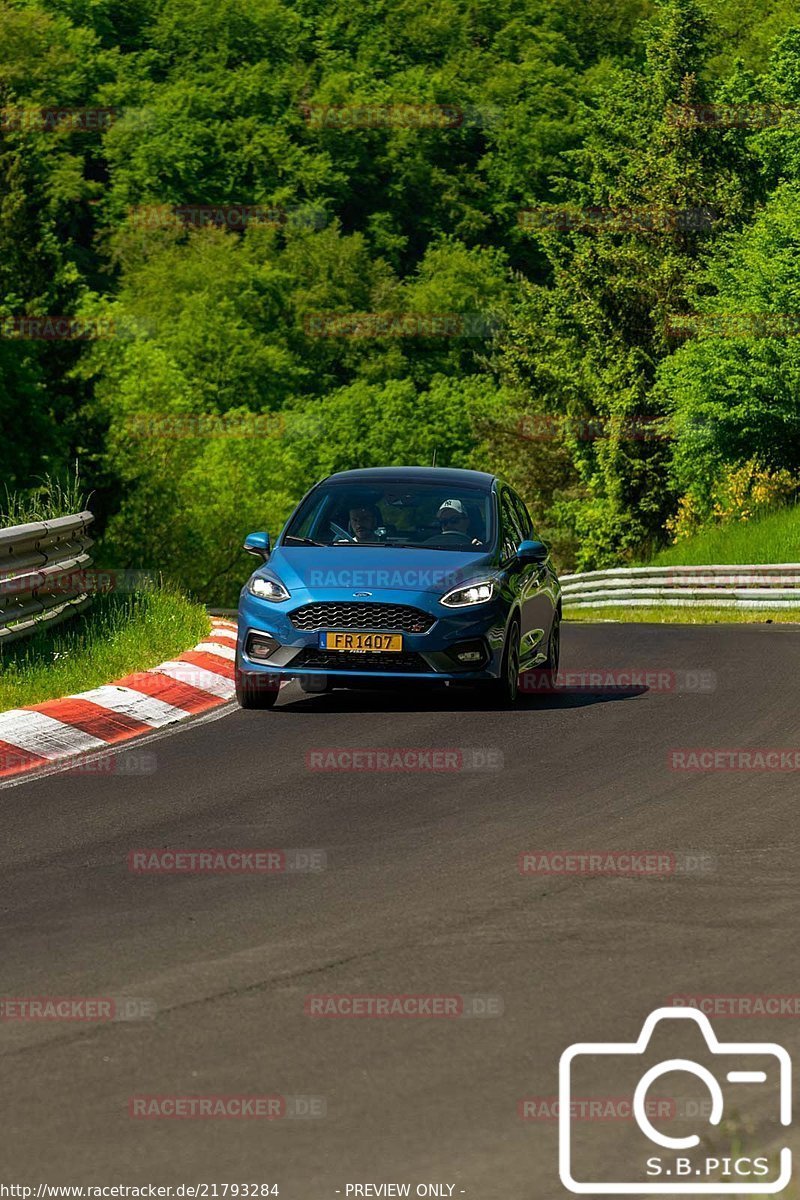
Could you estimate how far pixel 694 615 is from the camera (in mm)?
34812

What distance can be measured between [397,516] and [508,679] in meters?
1.66

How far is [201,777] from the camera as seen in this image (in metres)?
10.7

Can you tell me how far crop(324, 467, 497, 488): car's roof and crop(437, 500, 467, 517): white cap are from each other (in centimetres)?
30

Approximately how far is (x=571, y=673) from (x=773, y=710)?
327cm

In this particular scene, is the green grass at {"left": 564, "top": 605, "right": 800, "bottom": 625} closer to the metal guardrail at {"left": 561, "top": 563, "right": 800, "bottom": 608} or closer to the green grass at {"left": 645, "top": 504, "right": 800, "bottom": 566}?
the metal guardrail at {"left": 561, "top": 563, "right": 800, "bottom": 608}

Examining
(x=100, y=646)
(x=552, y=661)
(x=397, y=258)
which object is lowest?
(x=397, y=258)

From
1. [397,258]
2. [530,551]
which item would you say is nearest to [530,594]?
[530,551]

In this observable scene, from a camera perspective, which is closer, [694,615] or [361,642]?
[361,642]

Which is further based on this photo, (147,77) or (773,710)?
(147,77)

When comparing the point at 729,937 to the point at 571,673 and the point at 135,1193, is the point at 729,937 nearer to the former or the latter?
the point at 135,1193

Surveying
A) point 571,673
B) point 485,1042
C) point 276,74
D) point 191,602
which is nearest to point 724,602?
point 191,602

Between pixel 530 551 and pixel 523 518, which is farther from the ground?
pixel 530 551

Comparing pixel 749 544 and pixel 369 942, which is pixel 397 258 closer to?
pixel 749 544

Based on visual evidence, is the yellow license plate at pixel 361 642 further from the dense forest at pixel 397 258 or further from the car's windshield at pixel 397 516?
the dense forest at pixel 397 258
